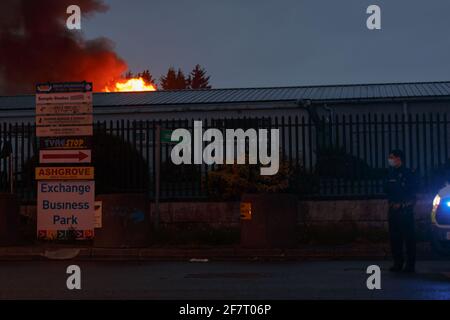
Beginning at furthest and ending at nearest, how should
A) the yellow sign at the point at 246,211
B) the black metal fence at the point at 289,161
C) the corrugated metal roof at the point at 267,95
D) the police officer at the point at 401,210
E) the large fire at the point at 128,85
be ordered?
the large fire at the point at 128,85 → the corrugated metal roof at the point at 267,95 → the black metal fence at the point at 289,161 → the yellow sign at the point at 246,211 → the police officer at the point at 401,210

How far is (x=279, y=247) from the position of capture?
12734 millimetres

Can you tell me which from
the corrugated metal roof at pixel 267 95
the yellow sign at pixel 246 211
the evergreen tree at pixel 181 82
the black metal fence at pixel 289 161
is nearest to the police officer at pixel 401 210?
the yellow sign at pixel 246 211

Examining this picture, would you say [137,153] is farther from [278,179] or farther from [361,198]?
[361,198]

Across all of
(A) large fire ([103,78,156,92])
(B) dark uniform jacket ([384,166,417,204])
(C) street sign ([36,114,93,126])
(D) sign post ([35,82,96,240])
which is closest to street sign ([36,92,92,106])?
(D) sign post ([35,82,96,240])

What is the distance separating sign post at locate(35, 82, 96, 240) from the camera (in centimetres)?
1390

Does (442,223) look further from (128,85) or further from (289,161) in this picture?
(128,85)

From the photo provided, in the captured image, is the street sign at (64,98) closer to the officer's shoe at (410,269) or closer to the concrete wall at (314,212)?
the concrete wall at (314,212)

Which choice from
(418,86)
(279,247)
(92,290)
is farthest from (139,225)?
(418,86)

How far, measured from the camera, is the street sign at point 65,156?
14039 millimetres

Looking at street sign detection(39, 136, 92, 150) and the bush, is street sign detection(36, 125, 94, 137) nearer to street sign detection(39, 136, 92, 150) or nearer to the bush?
street sign detection(39, 136, 92, 150)

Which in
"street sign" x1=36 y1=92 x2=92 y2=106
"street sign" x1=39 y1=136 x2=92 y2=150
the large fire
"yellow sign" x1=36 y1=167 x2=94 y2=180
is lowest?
"yellow sign" x1=36 y1=167 x2=94 y2=180

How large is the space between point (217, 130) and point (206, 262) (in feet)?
16.4

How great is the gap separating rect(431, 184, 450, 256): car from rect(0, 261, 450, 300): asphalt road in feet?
1.30

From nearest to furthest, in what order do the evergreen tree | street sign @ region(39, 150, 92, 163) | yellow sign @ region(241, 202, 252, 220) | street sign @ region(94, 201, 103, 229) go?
yellow sign @ region(241, 202, 252, 220)
street sign @ region(94, 201, 103, 229)
street sign @ region(39, 150, 92, 163)
the evergreen tree
